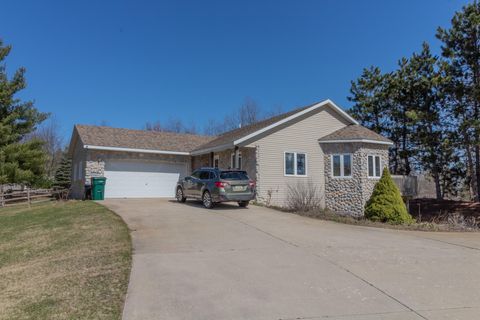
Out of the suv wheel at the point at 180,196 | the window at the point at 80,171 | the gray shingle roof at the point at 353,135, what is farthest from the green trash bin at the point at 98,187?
the gray shingle roof at the point at 353,135

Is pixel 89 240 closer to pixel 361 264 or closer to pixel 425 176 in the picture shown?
pixel 361 264

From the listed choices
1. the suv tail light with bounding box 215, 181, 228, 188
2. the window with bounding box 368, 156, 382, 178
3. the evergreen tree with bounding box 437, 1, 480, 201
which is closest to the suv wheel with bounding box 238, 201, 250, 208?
the suv tail light with bounding box 215, 181, 228, 188

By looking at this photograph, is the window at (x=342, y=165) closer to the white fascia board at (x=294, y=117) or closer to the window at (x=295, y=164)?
the window at (x=295, y=164)

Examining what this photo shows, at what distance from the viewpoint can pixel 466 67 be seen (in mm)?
22969

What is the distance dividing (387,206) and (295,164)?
21.9 feet

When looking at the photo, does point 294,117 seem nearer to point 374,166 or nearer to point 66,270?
point 374,166

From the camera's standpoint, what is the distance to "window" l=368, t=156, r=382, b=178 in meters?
19.2

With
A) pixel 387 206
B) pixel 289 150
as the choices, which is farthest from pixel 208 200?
pixel 387 206

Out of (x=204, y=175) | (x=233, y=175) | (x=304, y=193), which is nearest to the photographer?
(x=233, y=175)

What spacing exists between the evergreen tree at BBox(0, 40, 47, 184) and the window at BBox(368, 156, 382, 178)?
22.9 metres

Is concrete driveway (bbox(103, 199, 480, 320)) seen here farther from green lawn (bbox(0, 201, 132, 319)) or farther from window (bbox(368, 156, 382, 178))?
window (bbox(368, 156, 382, 178))

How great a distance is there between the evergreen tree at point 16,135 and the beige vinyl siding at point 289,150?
17.3 metres

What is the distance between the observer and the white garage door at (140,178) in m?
20.8

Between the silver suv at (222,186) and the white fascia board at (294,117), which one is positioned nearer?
the silver suv at (222,186)
